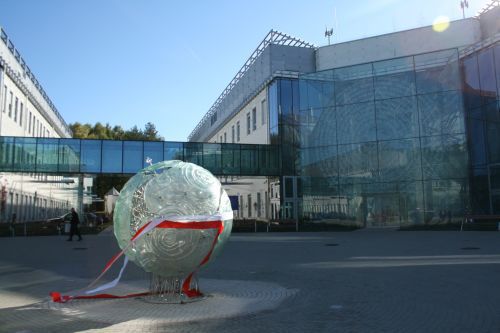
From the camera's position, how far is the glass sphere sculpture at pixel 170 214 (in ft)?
23.2

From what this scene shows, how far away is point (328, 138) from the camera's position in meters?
33.0

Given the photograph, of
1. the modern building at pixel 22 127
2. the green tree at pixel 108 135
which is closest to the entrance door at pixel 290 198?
the modern building at pixel 22 127

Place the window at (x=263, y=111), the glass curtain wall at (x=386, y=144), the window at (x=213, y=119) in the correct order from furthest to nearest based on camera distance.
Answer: the window at (x=213, y=119)
the window at (x=263, y=111)
the glass curtain wall at (x=386, y=144)

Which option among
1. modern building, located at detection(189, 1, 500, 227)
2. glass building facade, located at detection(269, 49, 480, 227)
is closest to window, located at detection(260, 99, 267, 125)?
modern building, located at detection(189, 1, 500, 227)

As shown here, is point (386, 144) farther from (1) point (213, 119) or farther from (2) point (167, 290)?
(1) point (213, 119)

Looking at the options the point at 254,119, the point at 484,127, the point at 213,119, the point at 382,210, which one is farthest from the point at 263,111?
the point at 213,119

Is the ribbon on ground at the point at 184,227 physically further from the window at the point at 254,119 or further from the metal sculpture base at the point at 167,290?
the window at the point at 254,119

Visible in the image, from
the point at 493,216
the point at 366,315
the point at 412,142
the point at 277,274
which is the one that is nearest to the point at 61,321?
the point at 366,315

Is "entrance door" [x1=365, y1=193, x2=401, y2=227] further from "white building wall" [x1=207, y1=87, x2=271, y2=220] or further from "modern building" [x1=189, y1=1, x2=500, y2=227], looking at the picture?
"white building wall" [x1=207, y1=87, x2=271, y2=220]

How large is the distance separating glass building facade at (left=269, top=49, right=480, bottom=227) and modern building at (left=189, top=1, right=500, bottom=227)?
0.07 meters

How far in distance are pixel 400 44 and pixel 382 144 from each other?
14.3m

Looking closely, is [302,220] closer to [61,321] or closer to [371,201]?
[371,201]

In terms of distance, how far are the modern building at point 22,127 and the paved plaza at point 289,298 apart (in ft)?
74.4

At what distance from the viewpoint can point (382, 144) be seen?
102 ft
